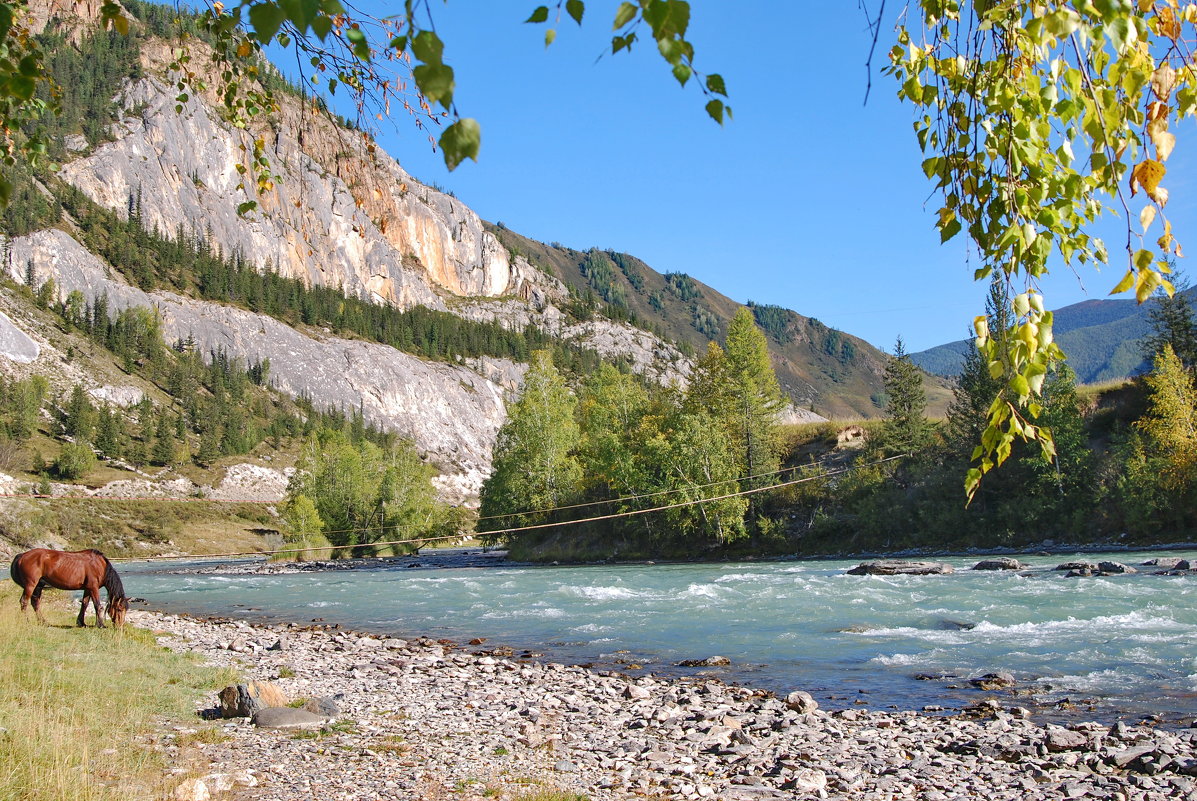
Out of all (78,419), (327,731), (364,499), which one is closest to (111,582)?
(327,731)

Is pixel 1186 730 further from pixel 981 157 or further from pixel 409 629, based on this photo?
pixel 409 629

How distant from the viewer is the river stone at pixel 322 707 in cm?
901

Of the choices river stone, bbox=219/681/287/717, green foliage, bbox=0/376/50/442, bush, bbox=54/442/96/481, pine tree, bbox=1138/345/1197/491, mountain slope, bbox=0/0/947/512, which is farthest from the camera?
mountain slope, bbox=0/0/947/512

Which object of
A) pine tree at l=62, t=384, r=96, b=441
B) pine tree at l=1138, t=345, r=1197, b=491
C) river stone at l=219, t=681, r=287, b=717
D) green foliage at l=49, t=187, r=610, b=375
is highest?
green foliage at l=49, t=187, r=610, b=375

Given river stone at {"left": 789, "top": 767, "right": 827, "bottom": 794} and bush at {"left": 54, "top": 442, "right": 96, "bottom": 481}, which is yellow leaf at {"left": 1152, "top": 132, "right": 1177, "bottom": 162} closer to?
river stone at {"left": 789, "top": 767, "right": 827, "bottom": 794}

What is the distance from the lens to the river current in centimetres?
1124

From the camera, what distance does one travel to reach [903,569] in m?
28.4

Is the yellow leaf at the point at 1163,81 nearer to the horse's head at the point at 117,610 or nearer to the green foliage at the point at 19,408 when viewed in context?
the horse's head at the point at 117,610

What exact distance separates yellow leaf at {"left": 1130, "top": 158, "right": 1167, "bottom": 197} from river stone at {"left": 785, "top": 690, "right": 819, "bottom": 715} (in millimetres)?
9089

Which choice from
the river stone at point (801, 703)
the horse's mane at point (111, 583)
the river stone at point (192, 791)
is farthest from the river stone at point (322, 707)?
the horse's mane at point (111, 583)

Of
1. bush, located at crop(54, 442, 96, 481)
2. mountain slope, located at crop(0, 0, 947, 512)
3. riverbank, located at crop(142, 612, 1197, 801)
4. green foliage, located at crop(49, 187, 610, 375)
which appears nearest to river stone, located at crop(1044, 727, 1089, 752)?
riverbank, located at crop(142, 612, 1197, 801)

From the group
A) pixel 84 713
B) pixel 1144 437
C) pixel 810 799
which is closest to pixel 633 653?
pixel 810 799

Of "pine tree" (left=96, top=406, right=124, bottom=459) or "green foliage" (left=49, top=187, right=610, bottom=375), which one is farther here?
"green foliage" (left=49, top=187, right=610, bottom=375)

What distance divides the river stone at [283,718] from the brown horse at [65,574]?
831cm
